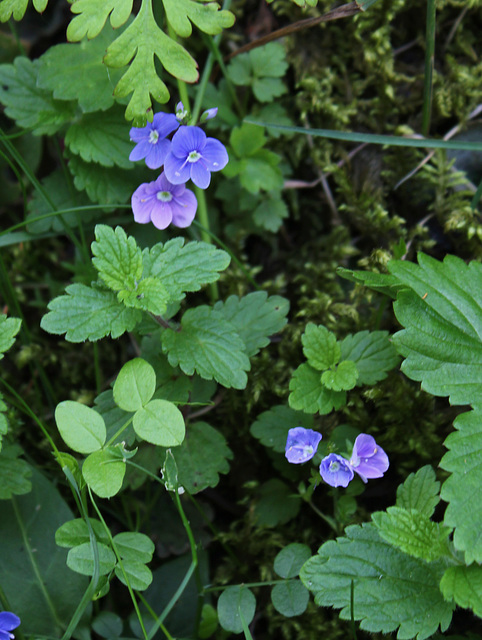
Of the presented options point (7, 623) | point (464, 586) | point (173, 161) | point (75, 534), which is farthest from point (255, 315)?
point (7, 623)

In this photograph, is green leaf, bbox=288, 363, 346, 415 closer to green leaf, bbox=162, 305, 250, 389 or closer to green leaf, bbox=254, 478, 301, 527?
green leaf, bbox=162, 305, 250, 389

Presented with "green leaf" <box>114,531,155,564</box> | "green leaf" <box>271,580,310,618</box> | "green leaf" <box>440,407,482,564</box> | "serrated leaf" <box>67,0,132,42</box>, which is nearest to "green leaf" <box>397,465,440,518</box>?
"green leaf" <box>440,407,482,564</box>

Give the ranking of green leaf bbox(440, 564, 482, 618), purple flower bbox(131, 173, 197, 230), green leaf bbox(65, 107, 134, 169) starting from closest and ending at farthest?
1. green leaf bbox(440, 564, 482, 618)
2. purple flower bbox(131, 173, 197, 230)
3. green leaf bbox(65, 107, 134, 169)

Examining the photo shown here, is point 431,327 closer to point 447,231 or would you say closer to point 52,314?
point 447,231

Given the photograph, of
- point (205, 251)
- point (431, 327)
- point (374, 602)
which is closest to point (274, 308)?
point (205, 251)

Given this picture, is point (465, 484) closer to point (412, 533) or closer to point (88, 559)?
point (412, 533)
